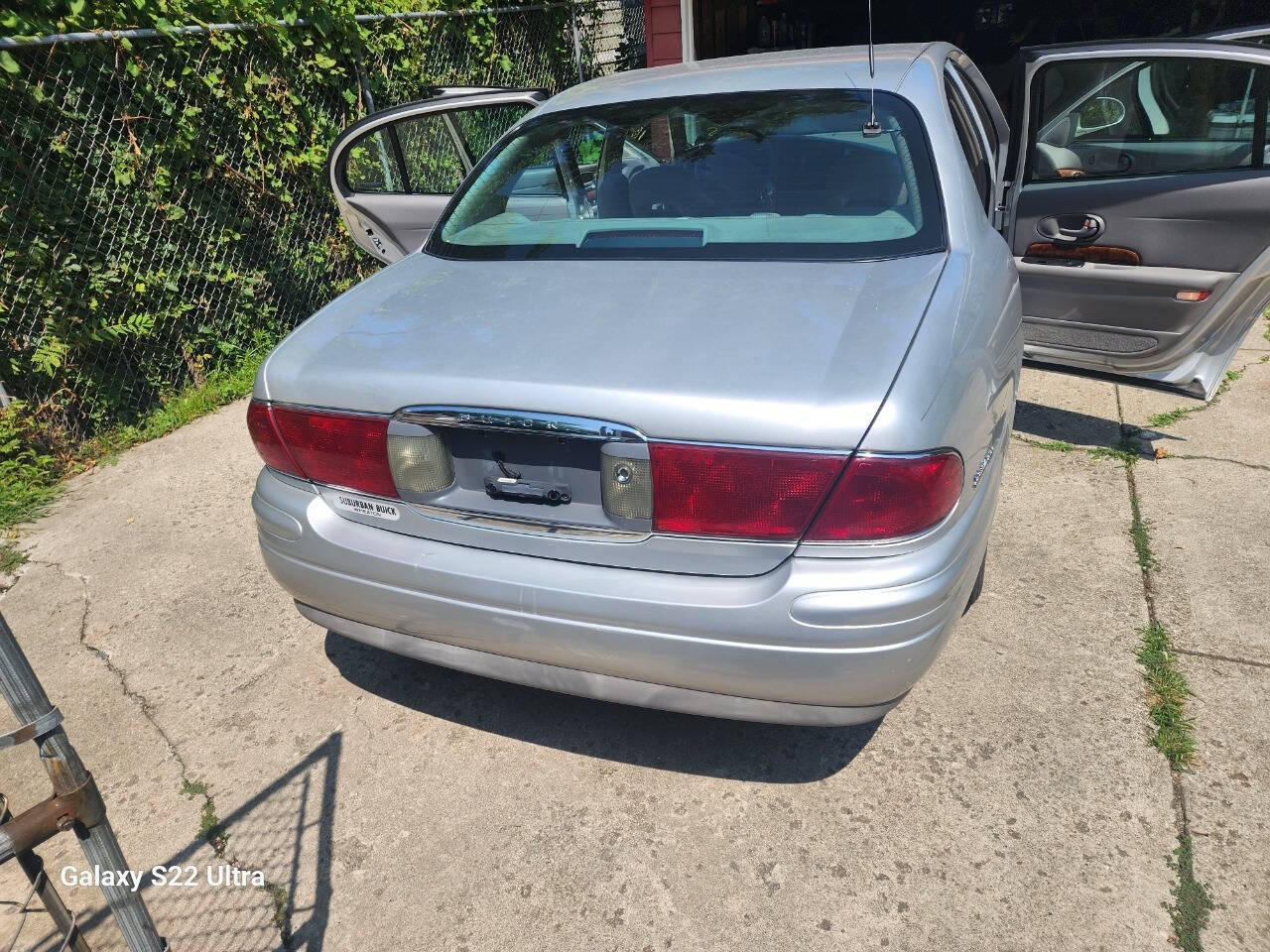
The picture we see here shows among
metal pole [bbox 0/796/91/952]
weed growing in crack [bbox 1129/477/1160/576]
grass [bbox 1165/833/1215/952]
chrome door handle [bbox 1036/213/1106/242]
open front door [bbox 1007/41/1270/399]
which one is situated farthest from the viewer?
chrome door handle [bbox 1036/213/1106/242]

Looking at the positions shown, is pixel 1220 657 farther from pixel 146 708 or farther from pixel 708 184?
pixel 146 708

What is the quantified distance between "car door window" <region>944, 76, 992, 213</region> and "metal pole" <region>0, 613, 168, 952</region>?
274 centimetres

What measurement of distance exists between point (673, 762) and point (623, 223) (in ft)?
5.12

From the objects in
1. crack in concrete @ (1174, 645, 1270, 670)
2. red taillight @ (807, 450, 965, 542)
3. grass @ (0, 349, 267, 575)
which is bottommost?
crack in concrete @ (1174, 645, 1270, 670)

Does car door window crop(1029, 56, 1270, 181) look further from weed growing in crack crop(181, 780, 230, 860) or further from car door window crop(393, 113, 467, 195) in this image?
car door window crop(393, 113, 467, 195)

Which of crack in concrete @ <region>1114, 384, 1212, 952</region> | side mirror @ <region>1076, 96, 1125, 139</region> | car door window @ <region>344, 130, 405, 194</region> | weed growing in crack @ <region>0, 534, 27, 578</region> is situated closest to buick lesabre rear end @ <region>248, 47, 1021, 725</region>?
crack in concrete @ <region>1114, 384, 1212, 952</region>

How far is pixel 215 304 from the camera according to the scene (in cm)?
519

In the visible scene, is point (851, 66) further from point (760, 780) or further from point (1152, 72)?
point (760, 780)

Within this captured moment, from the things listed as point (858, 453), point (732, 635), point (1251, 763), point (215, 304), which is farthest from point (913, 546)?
point (215, 304)

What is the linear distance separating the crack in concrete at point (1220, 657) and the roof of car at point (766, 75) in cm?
193

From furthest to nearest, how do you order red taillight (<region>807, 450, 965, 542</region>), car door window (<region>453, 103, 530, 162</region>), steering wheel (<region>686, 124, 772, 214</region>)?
1. car door window (<region>453, 103, 530, 162</region>)
2. steering wheel (<region>686, 124, 772, 214</region>)
3. red taillight (<region>807, 450, 965, 542</region>)

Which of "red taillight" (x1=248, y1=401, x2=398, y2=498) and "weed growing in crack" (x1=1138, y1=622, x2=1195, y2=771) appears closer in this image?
"red taillight" (x1=248, y1=401, x2=398, y2=498)

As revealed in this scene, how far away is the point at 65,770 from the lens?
54.4 inches

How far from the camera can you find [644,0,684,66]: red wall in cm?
867
